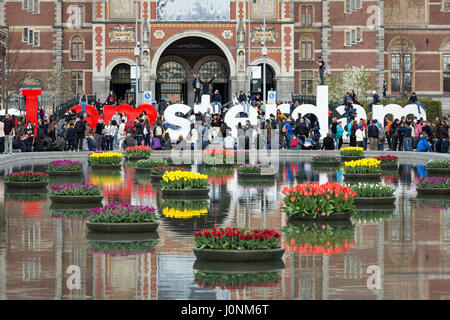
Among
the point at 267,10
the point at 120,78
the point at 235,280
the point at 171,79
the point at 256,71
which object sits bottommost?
the point at 235,280

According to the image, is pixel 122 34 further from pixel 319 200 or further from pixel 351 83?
pixel 319 200

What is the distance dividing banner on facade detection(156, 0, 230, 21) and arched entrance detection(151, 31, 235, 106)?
10.7 feet

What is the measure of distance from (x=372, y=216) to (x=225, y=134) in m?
22.1

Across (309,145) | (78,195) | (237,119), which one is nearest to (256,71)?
(237,119)

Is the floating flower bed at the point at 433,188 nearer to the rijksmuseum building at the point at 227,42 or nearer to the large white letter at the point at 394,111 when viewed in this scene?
the large white letter at the point at 394,111

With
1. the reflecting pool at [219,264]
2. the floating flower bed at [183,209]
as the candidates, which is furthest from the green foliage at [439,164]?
the floating flower bed at [183,209]

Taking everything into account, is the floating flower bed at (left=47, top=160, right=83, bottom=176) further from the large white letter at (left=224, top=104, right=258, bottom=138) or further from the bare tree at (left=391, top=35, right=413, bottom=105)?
the bare tree at (left=391, top=35, right=413, bottom=105)

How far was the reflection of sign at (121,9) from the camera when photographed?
62897 mm

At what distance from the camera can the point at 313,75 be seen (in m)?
66.1

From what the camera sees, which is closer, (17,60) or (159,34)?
(159,34)

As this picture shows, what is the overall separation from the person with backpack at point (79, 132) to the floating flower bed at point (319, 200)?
2130cm

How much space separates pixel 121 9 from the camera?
207 ft

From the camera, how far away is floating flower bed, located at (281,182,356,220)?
53.6 ft
